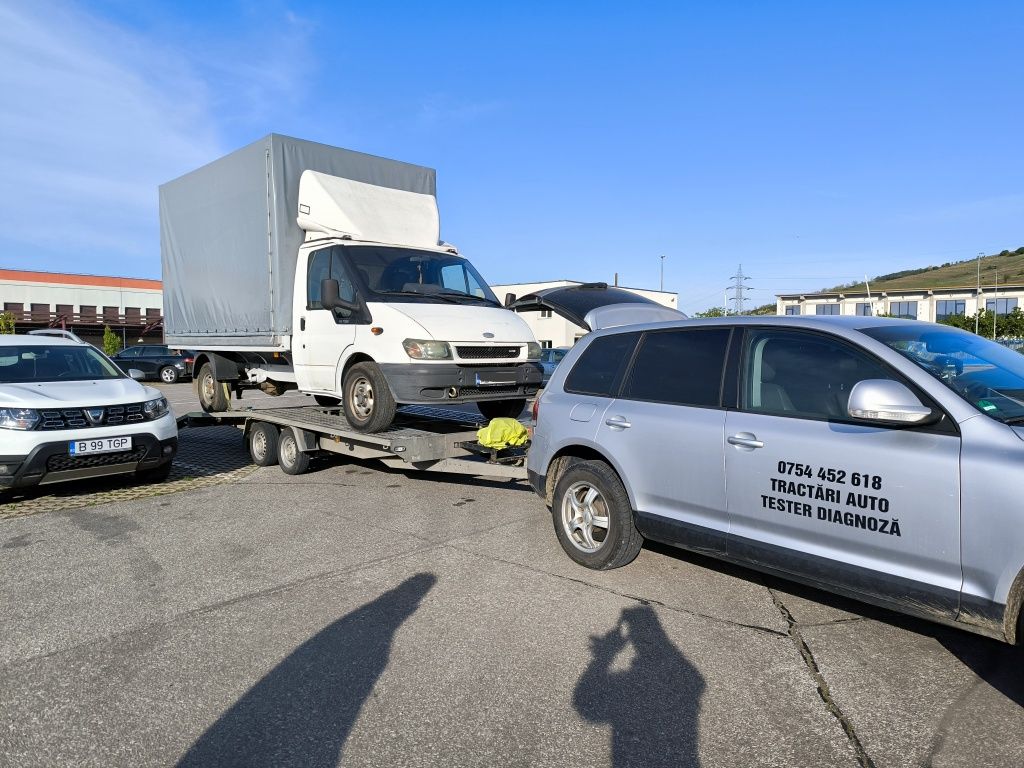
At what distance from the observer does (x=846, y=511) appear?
135 inches

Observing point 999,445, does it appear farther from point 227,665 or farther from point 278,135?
point 278,135

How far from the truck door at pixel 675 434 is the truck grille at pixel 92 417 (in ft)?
16.7

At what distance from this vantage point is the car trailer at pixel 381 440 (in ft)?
20.8

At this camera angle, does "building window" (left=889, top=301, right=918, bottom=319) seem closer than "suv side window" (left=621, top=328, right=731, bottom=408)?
No

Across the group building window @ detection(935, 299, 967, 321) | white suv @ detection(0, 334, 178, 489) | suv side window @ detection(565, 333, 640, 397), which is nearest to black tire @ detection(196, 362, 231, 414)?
white suv @ detection(0, 334, 178, 489)

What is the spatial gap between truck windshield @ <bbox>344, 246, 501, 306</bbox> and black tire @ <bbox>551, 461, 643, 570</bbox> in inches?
123

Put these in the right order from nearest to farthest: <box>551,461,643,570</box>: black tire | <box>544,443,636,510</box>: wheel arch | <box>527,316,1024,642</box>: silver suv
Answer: <box>527,316,1024,642</box>: silver suv
<box>551,461,643,570</box>: black tire
<box>544,443,636,510</box>: wheel arch

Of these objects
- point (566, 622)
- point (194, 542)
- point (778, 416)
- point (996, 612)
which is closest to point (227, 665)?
point (566, 622)

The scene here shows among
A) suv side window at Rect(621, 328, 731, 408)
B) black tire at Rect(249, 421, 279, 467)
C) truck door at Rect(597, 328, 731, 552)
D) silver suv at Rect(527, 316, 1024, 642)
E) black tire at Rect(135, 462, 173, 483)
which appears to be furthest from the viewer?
black tire at Rect(249, 421, 279, 467)

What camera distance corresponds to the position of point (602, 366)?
5070mm

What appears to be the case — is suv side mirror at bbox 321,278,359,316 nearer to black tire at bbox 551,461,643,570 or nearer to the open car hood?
the open car hood

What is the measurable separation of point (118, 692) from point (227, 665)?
18.5 inches

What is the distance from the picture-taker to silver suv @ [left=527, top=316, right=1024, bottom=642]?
9.92ft

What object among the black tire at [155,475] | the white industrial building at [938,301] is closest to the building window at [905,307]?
the white industrial building at [938,301]
